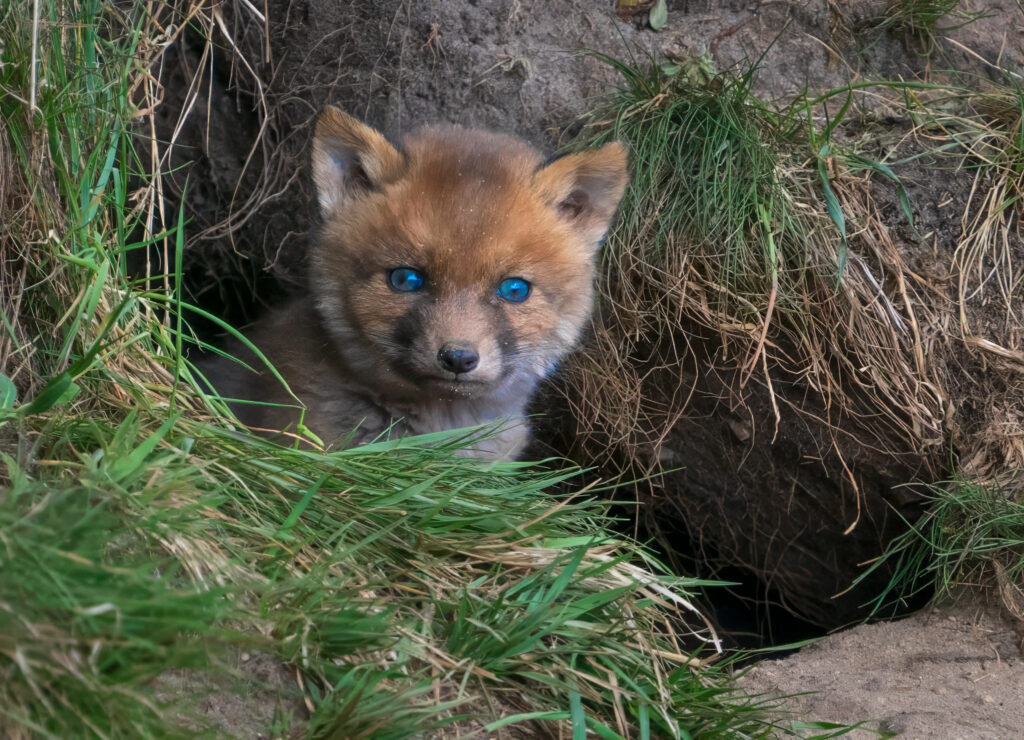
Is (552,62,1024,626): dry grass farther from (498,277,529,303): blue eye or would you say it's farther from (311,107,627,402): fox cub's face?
(498,277,529,303): blue eye

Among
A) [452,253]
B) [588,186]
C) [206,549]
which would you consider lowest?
[206,549]

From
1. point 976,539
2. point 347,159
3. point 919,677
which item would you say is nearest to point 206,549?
point 347,159

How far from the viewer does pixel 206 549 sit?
1.81 metres

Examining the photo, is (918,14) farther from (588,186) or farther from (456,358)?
(456,358)

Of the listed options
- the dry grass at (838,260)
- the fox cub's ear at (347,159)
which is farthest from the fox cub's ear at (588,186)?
the fox cub's ear at (347,159)

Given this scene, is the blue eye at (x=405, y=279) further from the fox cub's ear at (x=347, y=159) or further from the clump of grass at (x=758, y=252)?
the clump of grass at (x=758, y=252)

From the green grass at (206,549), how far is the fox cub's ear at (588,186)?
0.94 metres

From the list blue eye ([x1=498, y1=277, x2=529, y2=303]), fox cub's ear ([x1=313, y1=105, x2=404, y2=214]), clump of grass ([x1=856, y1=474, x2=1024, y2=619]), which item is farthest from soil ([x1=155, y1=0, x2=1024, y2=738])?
blue eye ([x1=498, y1=277, x2=529, y2=303])

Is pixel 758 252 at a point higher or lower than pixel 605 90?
lower

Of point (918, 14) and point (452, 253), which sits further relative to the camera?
point (918, 14)

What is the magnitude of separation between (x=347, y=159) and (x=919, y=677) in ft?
7.98

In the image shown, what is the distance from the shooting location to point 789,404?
A: 3.67 metres

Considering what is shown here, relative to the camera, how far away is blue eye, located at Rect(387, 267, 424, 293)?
288cm

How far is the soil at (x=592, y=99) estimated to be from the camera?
3.87 metres
